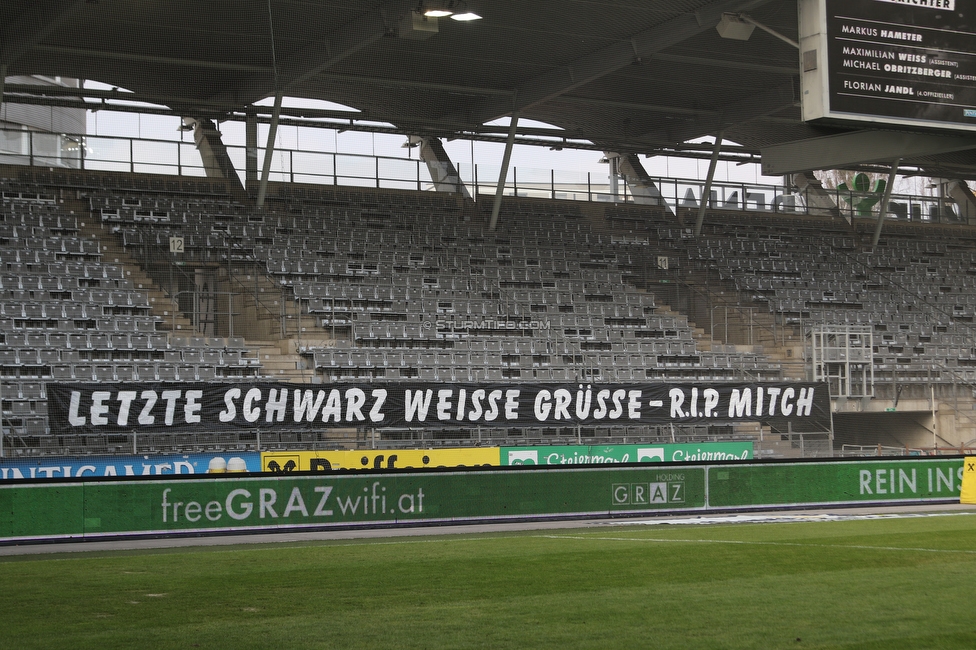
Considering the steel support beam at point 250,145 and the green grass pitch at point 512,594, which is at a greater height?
the steel support beam at point 250,145

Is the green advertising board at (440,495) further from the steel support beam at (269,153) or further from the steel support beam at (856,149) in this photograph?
the steel support beam at (269,153)

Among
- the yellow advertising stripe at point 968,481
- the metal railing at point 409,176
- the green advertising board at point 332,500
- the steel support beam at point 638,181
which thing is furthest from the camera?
the steel support beam at point 638,181

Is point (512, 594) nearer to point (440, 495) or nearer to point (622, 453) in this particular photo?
point (440, 495)

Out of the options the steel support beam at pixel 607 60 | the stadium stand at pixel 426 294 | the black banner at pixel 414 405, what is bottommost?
the black banner at pixel 414 405

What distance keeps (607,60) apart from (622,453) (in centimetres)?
944

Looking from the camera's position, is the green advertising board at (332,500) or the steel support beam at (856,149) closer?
the steel support beam at (856,149)

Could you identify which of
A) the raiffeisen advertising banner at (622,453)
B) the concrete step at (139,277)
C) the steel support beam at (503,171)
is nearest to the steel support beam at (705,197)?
the steel support beam at (503,171)

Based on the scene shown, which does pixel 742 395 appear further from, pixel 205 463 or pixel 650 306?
pixel 205 463

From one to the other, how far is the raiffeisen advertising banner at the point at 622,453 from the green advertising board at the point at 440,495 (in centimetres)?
334

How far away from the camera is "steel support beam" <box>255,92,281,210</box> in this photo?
27.6 meters

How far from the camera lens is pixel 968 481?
70.8ft

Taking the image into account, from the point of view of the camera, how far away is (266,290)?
2780 cm

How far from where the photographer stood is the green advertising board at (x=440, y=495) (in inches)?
623

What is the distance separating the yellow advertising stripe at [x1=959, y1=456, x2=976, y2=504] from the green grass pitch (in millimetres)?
6505
